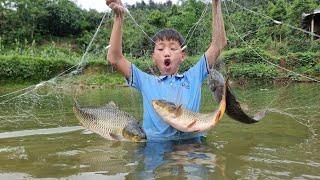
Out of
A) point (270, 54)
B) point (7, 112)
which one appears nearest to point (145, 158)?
point (7, 112)

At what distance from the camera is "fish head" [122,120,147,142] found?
4.81 metres

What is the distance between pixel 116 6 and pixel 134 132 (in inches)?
52.1

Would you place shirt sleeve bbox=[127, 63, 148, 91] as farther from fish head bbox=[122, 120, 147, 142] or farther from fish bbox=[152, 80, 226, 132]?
fish bbox=[152, 80, 226, 132]

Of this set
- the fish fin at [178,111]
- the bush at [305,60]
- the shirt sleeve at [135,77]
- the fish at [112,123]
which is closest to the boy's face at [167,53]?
the shirt sleeve at [135,77]

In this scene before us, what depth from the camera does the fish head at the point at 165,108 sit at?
14.1 feet

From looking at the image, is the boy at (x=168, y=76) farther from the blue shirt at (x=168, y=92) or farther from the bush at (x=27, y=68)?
the bush at (x=27, y=68)

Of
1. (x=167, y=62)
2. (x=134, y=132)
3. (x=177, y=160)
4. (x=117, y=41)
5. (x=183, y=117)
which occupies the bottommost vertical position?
(x=177, y=160)

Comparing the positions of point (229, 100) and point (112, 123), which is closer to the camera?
point (229, 100)

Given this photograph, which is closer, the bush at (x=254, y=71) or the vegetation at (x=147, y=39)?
the vegetation at (x=147, y=39)

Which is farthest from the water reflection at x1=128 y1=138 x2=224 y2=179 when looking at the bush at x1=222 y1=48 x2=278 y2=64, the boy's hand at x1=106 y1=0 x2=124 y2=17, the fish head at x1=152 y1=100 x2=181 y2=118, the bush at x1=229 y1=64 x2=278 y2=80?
the bush at x1=222 y1=48 x2=278 y2=64

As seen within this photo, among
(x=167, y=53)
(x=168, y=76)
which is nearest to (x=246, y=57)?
(x=168, y=76)

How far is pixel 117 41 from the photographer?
→ 189 inches

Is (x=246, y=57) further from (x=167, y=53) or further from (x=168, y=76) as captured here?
(x=167, y=53)

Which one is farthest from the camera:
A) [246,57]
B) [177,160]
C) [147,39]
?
[246,57]
